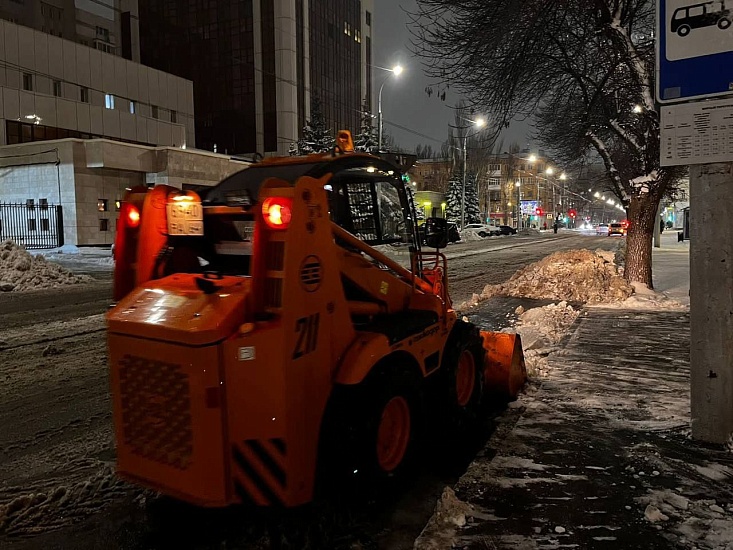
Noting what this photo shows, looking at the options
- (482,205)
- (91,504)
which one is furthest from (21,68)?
(482,205)

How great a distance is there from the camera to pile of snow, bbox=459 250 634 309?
40.7 ft

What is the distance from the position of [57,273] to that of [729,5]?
17159mm

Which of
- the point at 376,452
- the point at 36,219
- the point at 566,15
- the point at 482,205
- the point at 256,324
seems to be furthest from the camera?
the point at 482,205

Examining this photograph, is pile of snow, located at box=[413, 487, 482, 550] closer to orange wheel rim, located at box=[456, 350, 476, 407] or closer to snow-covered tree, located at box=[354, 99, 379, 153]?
orange wheel rim, located at box=[456, 350, 476, 407]

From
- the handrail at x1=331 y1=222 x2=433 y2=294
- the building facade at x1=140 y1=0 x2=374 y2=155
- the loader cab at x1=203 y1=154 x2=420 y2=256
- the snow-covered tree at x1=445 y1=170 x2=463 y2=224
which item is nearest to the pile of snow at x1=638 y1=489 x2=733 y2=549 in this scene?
the handrail at x1=331 y1=222 x2=433 y2=294

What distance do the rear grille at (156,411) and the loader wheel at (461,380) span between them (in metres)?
2.22

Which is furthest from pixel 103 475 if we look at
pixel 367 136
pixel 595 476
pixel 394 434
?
pixel 367 136

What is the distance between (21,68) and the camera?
34.6 m

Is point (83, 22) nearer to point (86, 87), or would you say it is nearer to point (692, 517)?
point (86, 87)

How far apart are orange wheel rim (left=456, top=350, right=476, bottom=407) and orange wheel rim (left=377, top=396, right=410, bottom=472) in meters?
1.25

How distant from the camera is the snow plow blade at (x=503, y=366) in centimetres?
590

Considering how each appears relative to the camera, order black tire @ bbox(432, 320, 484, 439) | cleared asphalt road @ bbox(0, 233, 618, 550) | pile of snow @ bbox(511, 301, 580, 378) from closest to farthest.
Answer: cleared asphalt road @ bbox(0, 233, 618, 550) < black tire @ bbox(432, 320, 484, 439) < pile of snow @ bbox(511, 301, 580, 378)

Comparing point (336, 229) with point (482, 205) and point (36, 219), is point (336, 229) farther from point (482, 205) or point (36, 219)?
point (482, 205)

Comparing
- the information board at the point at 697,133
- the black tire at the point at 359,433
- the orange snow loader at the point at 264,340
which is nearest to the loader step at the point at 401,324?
the orange snow loader at the point at 264,340
